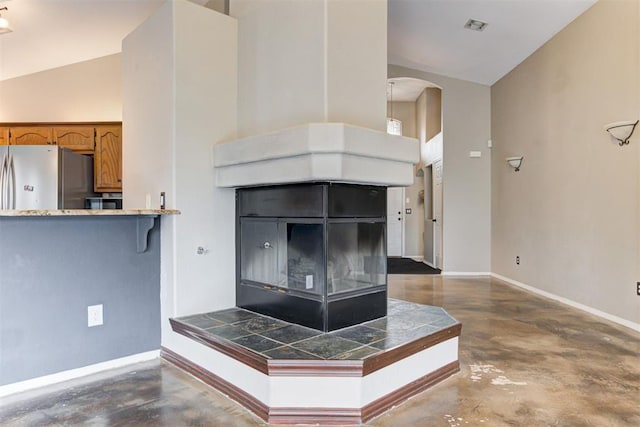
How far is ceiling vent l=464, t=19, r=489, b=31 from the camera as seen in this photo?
189 inches

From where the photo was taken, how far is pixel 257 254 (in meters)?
3.05

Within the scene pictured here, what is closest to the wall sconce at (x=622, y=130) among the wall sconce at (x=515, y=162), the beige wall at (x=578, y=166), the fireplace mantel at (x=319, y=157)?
the beige wall at (x=578, y=166)

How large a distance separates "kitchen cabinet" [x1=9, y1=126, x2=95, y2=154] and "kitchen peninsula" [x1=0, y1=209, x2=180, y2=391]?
10.0ft

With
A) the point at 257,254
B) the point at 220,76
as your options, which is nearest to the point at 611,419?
the point at 257,254

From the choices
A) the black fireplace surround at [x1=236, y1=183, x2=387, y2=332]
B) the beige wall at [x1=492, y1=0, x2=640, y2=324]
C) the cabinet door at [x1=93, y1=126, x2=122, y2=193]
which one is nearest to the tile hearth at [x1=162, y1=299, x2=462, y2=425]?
the black fireplace surround at [x1=236, y1=183, x2=387, y2=332]

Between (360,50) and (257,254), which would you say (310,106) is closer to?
(360,50)

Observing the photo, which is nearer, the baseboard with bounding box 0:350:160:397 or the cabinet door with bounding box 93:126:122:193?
the baseboard with bounding box 0:350:160:397

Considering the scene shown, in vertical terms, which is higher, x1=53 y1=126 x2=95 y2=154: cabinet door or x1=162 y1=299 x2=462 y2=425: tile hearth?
x1=53 y1=126 x2=95 y2=154: cabinet door

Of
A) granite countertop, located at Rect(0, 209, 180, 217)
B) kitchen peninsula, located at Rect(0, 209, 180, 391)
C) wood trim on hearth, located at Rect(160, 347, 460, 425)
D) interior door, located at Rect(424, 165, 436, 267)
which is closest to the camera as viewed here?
wood trim on hearth, located at Rect(160, 347, 460, 425)

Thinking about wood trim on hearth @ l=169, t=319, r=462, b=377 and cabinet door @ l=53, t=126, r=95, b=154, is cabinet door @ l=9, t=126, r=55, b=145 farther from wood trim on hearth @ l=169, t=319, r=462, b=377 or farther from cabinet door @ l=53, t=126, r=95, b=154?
wood trim on hearth @ l=169, t=319, r=462, b=377

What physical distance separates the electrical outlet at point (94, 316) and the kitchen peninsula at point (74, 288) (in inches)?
0.9

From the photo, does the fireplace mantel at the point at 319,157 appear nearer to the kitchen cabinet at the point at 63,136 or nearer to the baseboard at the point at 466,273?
the kitchen cabinet at the point at 63,136

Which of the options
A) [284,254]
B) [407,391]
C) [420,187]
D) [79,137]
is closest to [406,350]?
[407,391]

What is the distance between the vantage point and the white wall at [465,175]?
6.64 m
